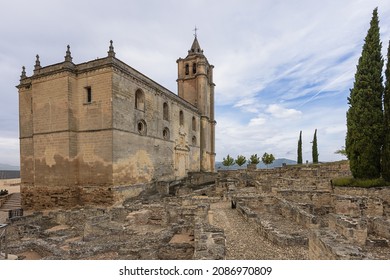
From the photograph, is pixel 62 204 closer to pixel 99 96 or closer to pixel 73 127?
pixel 73 127

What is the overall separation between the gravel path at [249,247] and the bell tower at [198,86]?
25.0 meters

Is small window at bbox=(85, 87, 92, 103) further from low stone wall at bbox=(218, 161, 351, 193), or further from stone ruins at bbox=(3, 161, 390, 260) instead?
low stone wall at bbox=(218, 161, 351, 193)

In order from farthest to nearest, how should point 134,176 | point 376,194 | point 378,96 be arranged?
point 134,176
point 378,96
point 376,194

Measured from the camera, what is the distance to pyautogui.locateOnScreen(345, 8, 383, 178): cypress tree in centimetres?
1510

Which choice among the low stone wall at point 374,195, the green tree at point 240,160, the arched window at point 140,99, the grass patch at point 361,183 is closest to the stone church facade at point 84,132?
the arched window at point 140,99

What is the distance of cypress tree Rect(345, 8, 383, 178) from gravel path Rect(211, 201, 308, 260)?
10689mm

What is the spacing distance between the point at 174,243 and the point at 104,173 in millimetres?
11734

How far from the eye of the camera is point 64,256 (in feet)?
23.7

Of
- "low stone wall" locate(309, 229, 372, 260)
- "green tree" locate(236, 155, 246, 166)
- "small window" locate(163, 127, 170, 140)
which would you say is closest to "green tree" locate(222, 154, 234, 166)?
"green tree" locate(236, 155, 246, 166)

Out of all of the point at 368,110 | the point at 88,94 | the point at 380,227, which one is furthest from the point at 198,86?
the point at 380,227

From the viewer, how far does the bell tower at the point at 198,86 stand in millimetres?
34094

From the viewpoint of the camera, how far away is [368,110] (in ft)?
50.0

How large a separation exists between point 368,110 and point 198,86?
75.1 feet
